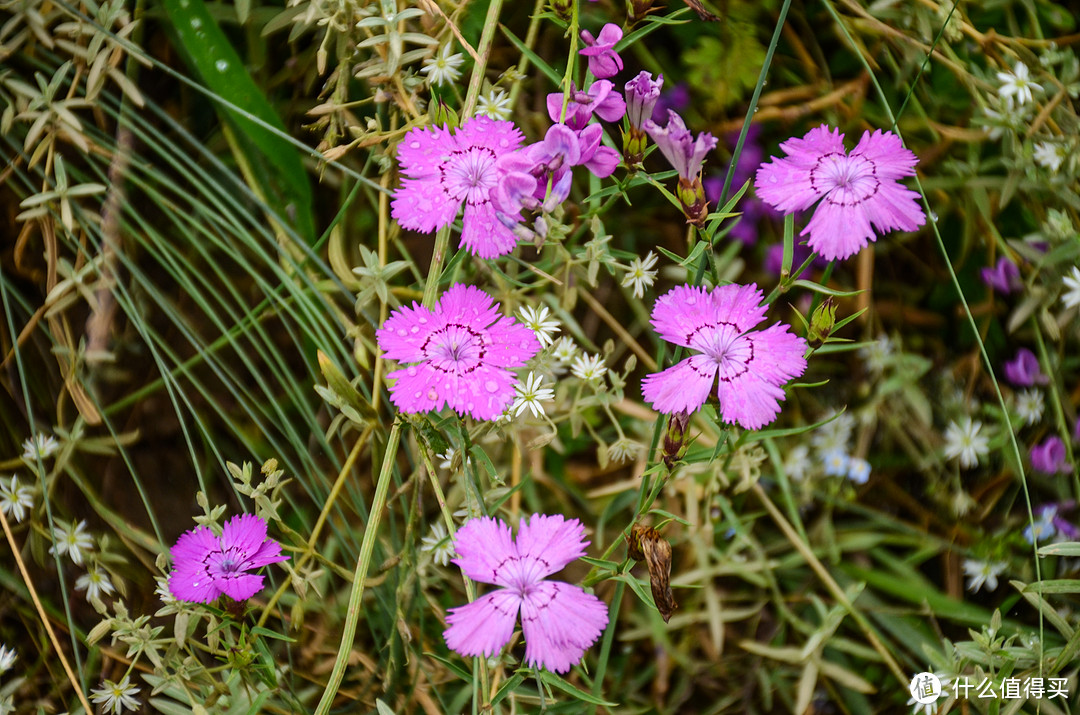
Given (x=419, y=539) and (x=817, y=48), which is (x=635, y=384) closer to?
(x=419, y=539)

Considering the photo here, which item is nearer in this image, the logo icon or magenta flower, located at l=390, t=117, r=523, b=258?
magenta flower, located at l=390, t=117, r=523, b=258

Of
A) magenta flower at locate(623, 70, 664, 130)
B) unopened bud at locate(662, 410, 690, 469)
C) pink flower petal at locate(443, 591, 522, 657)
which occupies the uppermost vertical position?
magenta flower at locate(623, 70, 664, 130)

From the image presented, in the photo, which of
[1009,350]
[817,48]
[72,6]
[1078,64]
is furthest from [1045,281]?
[72,6]

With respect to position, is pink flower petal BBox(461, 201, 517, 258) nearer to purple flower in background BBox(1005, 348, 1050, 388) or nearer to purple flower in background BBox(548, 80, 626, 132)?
purple flower in background BBox(548, 80, 626, 132)

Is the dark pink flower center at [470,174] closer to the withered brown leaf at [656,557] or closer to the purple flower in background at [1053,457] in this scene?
the withered brown leaf at [656,557]

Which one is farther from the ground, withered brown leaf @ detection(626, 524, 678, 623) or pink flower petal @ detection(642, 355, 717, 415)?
pink flower petal @ detection(642, 355, 717, 415)

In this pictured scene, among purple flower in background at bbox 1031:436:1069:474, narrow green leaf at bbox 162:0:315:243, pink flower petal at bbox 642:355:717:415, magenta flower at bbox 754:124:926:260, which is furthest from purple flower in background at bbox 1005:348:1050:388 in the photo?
narrow green leaf at bbox 162:0:315:243
